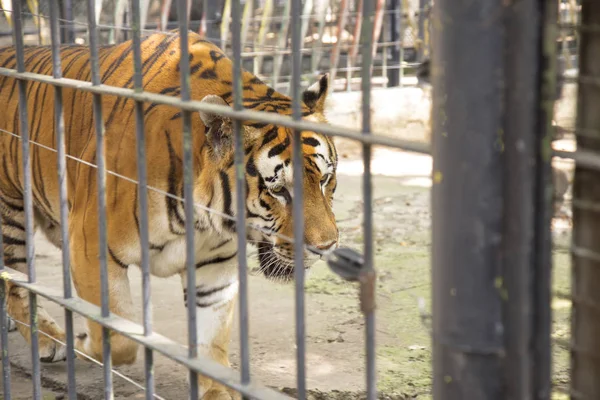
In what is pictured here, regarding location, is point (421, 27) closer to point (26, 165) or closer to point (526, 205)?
point (26, 165)

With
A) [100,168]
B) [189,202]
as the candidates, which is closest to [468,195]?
[189,202]

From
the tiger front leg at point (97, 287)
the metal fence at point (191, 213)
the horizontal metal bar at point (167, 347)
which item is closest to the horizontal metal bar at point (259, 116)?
the metal fence at point (191, 213)

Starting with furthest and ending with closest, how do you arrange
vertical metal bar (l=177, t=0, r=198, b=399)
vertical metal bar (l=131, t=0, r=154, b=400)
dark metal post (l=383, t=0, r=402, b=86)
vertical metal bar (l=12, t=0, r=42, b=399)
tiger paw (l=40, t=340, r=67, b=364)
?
dark metal post (l=383, t=0, r=402, b=86), tiger paw (l=40, t=340, r=67, b=364), vertical metal bar (l=12, t=0, r=42, b=399), vertical metal bar (l=131, t=0, r=154, b=400), vertical metal bar (l=177, t=0, r=198, b=399)

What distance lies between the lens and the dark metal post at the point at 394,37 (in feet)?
31.5

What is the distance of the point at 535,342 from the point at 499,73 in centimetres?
40

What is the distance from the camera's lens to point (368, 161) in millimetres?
1676

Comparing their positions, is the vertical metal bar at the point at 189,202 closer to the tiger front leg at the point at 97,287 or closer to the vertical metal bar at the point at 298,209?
the vertical metal bar at the point at 298,209

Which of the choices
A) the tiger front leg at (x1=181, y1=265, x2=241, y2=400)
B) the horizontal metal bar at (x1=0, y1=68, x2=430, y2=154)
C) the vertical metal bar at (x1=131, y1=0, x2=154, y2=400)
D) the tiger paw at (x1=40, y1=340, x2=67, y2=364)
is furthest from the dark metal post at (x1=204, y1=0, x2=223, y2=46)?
the vertical metal bar at (x1=131, y1=0, x2=154, y2=400)

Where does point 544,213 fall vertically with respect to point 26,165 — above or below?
above

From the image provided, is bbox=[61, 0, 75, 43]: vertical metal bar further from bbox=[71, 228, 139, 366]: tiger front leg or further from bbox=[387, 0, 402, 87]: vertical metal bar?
bbox=[387, 0, 402, 87]: vertical metal bar

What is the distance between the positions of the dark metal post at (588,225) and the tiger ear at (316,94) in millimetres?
1952

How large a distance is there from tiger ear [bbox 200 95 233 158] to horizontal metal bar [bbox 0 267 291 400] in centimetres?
71

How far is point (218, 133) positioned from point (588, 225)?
1893mm

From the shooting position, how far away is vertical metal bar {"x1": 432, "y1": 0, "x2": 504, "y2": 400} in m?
1.42
